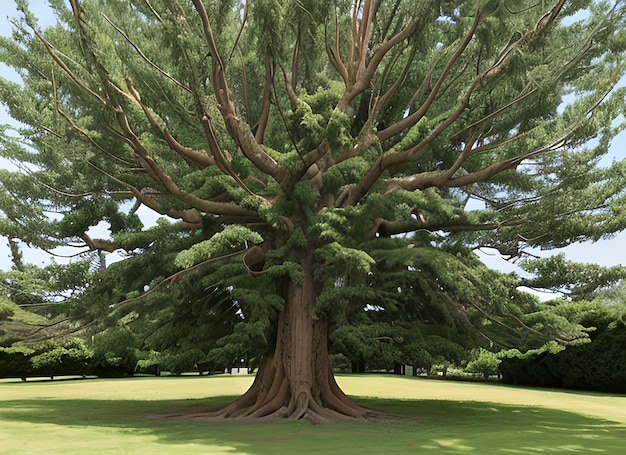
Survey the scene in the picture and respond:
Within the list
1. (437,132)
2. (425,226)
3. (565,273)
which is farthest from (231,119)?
(565,273)

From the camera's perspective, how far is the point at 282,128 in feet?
53.7

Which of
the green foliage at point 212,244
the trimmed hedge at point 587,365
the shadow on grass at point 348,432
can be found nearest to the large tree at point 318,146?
the green foliage at point 212,244

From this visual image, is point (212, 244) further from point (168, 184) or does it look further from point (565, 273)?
point (565, 273)

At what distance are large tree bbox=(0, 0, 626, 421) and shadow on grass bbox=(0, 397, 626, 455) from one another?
177 cm

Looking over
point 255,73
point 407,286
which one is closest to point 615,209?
A: point 407,286

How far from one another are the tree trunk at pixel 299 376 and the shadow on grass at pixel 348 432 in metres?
0.99

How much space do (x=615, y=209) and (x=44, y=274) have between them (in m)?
14.3

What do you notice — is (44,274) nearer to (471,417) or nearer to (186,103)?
(186,103)

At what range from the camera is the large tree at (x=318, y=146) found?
11.1 metres

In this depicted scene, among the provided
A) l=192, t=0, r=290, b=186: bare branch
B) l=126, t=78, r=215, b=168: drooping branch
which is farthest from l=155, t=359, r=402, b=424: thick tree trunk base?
l=126, t=78, r=215, b=168: drooping branch

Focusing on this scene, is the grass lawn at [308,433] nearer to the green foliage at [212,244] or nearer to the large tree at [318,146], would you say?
the large tree at [318,146]

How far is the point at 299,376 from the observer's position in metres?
12.6

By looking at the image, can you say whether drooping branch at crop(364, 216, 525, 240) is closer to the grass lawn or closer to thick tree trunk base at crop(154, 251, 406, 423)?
thick tree trunk base at crop(154, 251, 406, 423)

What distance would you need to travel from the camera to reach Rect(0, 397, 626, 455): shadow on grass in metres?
8.57
